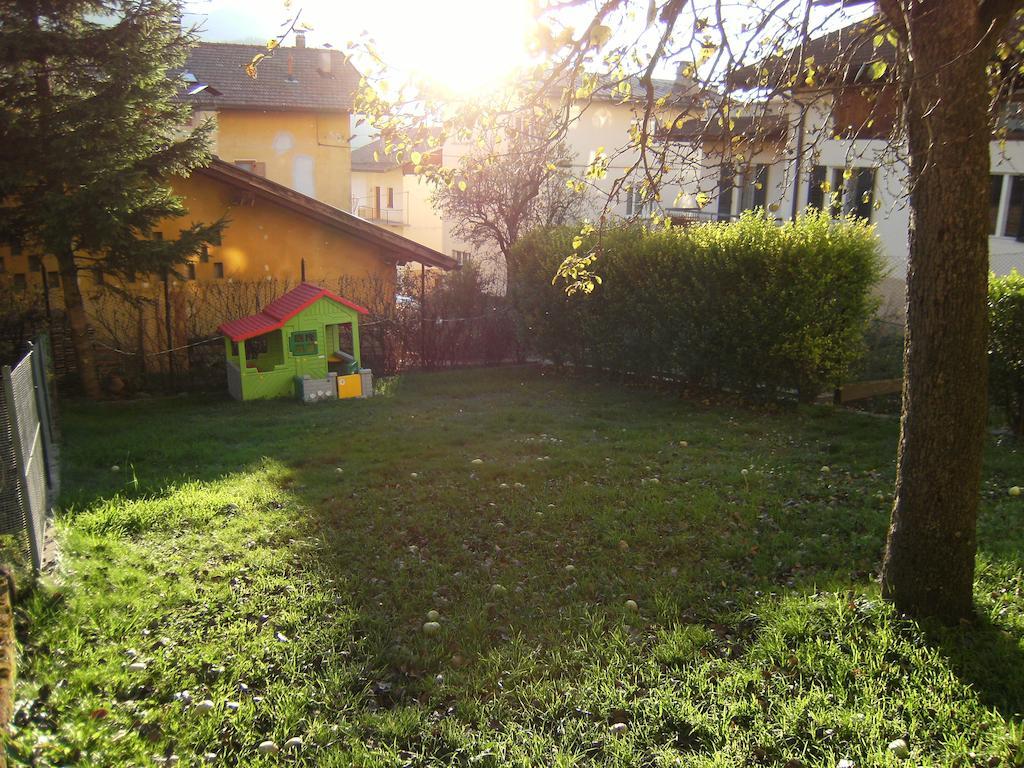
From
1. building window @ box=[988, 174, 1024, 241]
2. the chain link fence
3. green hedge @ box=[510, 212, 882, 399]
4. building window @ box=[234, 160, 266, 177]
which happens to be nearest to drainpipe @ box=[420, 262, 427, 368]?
green hedge @ box=[510, 212, 882, 399]

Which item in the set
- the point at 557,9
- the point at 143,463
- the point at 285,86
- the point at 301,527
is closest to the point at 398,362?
the point at 143,463

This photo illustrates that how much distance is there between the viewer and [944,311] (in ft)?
13.3

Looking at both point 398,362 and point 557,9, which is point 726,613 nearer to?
point 557,9

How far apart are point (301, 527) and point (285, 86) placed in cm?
2593

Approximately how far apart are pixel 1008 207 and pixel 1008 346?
10544 mm

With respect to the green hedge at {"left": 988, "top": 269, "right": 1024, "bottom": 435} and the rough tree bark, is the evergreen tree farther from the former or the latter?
the green hedge at {"left": 988, "top": 269, "right": 1024, "bottom": 435}

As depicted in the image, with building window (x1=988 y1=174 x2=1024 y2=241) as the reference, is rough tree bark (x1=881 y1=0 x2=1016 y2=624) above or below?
below

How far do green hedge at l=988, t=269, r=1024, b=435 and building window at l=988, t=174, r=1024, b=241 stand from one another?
9.81m

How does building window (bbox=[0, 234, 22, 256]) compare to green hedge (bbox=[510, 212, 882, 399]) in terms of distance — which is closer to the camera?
green hedge (bbox=[510, 212, 882, 399])

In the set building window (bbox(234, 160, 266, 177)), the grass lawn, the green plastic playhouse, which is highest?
building window (bbox(234, 160, 266, 177))

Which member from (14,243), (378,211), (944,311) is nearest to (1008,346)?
(944,311)

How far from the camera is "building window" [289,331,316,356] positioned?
42.5ft

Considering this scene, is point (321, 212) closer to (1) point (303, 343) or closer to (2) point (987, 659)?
(1) point (303, 343)

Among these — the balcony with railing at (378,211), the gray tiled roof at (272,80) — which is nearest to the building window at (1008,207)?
the gray tiled roof at (272,80)
